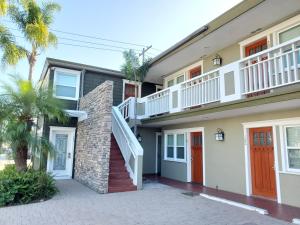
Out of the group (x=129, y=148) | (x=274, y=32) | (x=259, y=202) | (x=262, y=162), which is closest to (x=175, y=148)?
(x=129, y=148)

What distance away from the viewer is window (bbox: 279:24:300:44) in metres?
7.46

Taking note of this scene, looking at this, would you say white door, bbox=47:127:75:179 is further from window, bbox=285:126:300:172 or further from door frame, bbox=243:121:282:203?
window, bbox=285:126:300:172

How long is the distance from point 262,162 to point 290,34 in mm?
4540

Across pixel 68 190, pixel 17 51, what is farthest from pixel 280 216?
pixel 17 51

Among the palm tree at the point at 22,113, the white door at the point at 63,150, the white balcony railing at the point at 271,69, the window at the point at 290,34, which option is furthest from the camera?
the white door at the point at 63,150

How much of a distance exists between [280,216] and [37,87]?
29.6 ft

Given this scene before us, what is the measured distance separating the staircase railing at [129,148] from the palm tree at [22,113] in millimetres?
3199

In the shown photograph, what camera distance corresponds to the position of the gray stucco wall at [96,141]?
28.3 ft

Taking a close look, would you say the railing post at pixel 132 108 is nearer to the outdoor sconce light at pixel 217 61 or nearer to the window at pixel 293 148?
the outdoor sconce light at pixel 217 61

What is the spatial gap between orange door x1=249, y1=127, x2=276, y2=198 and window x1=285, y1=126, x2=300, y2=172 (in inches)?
22.4

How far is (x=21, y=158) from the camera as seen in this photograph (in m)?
8.25

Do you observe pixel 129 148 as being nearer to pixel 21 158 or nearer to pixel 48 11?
pixel 21 158

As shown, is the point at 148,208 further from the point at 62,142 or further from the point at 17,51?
the point at 17,51

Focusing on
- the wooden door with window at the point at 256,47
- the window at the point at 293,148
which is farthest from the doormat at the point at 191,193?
the wooden door with window at the point at 256,47
